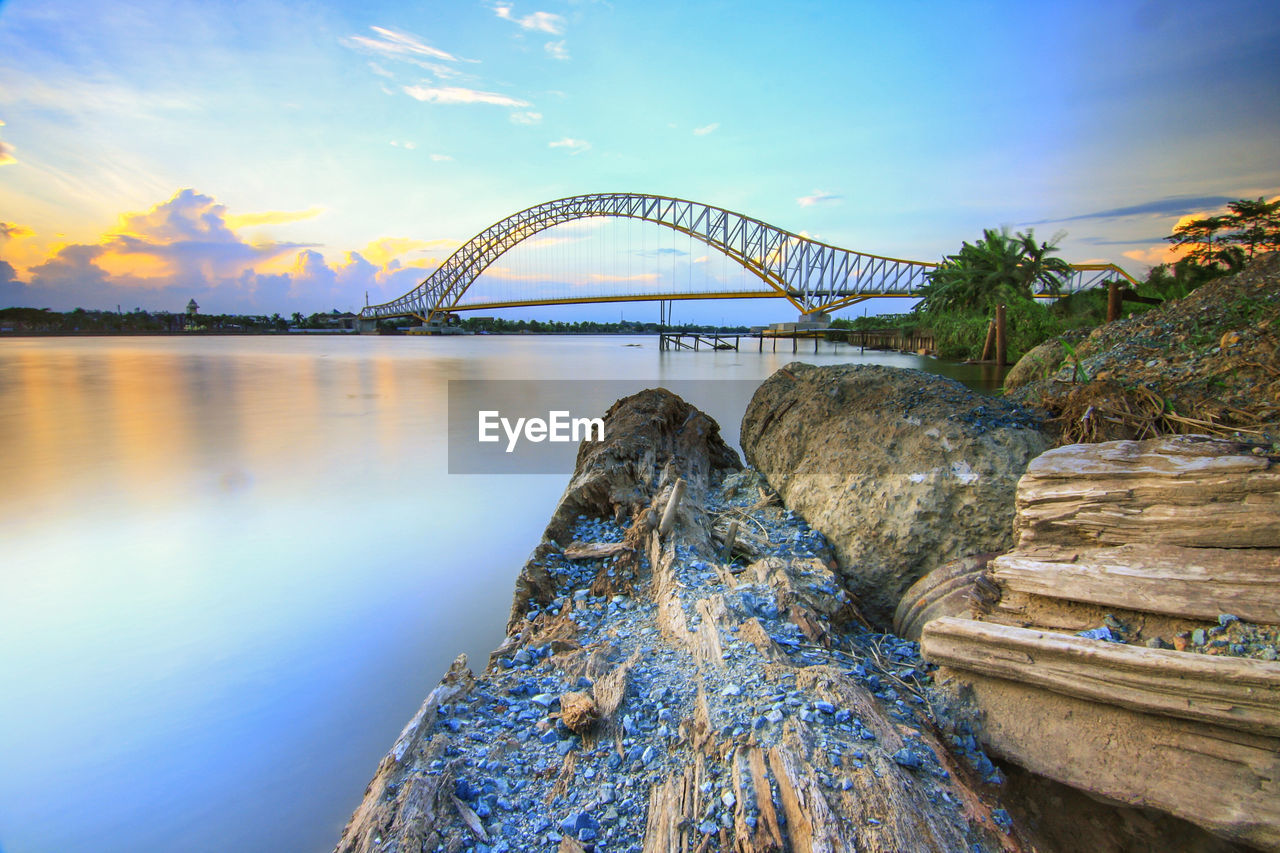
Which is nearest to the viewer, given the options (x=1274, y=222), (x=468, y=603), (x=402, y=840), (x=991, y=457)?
(x=402, y=840)

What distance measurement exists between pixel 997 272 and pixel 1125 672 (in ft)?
103

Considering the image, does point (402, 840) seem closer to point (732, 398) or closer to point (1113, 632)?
point (1113, 632)

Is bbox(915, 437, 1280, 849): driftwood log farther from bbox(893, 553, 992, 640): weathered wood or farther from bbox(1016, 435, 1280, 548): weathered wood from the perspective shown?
bbox(893, 553, 992, 640): weathered wood

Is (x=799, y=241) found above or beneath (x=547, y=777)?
above

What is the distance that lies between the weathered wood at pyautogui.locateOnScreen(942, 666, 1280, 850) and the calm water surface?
2835 millimetres

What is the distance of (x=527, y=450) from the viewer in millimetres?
9766

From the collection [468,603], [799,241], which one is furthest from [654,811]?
[799,241]

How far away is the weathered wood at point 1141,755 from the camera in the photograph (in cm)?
164

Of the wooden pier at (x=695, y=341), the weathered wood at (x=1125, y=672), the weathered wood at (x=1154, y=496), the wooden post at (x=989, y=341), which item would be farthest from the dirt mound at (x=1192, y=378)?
the wooden pier at (x=695, y=341)

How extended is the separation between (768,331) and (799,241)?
11.4 meters

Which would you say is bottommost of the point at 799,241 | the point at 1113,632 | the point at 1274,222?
the point at 1113,632

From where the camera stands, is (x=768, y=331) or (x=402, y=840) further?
(x=768, y=331)

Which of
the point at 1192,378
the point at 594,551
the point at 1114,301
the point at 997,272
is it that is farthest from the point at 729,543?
the point at 997,272

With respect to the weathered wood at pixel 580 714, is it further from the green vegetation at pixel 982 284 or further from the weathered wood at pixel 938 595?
the green vegetation at pixel 982 284
